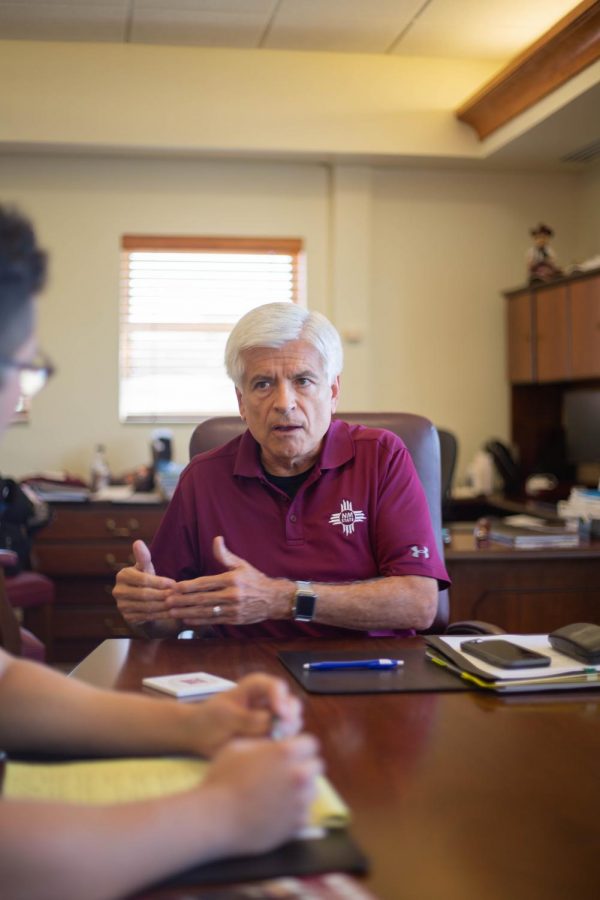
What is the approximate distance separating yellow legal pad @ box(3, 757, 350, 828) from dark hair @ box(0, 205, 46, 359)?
40 centimetres

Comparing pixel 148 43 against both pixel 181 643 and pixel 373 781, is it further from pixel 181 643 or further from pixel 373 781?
pixel 373 781

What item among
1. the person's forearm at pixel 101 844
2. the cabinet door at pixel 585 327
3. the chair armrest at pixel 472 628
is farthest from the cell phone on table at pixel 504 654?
the cabinet door at pixel 585 327

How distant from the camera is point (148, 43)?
5293mm

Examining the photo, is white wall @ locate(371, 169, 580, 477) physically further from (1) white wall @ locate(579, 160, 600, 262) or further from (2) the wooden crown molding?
(2) the wooden crown molding

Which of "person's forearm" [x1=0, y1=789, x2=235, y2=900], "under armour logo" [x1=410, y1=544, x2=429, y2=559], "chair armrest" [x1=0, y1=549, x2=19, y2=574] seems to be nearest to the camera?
"person's forearm" [x1=0, y1=789, x2=235, y2=900]

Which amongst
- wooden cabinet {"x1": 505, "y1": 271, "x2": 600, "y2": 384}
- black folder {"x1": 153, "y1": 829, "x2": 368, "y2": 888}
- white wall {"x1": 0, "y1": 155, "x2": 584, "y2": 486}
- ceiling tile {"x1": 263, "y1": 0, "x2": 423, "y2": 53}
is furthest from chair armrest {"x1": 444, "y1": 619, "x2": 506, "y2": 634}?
white wall {"x1": 0, "y1": 155, "x2": 584, "y2": 486}

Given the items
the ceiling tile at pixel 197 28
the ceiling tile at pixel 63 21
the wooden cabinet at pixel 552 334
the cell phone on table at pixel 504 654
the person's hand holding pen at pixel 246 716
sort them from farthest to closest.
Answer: the wooden cabinet at pixel 552 334 → the ceiling tile at pixel 197 28 → the ceiling tile at pixel 63 21 → the cell phone on table at pixel 504 654 → the person's hand holding pen at pixel 246 716

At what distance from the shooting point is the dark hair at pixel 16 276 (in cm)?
85

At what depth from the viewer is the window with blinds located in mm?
5746

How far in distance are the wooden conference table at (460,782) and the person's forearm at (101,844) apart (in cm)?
3

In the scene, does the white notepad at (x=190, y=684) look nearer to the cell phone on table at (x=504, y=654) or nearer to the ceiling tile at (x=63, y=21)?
the cell phone on table at (x=504, y=654)

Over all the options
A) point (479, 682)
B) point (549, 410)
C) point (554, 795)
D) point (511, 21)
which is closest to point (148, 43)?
point (511, 21)

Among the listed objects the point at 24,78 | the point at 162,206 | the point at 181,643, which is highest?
the point at 24,78

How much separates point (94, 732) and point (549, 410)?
5249 millimetres
